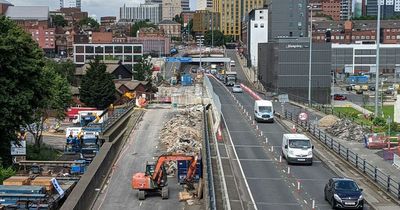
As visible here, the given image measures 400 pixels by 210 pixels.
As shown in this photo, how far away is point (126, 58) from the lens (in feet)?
600

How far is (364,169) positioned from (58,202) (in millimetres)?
17510

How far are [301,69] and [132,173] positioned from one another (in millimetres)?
73198

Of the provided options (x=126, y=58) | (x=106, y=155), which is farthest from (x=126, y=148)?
(x=126, y=58)

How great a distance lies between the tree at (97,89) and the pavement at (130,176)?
3164 centimetres

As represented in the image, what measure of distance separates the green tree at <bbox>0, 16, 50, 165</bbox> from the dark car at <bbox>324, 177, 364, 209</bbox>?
22.4m

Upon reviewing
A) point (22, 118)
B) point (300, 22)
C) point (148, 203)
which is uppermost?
point (300, 22)

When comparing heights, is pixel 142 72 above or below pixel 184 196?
above

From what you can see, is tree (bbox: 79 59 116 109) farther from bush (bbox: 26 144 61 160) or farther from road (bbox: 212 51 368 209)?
road (bbox: 212 51 368 209)

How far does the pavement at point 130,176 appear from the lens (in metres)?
32.9

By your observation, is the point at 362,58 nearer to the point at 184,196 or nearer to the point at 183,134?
the point at 183,134

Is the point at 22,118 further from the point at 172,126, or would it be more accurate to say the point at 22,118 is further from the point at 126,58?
the point at 126,58

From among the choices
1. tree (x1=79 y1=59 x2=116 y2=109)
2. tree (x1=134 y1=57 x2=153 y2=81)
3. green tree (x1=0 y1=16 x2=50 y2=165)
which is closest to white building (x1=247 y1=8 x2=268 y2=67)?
tree (x1=134 y1=57 x2=153 y2=81)

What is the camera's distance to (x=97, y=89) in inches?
3718

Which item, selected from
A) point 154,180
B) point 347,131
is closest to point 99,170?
point 154,180
